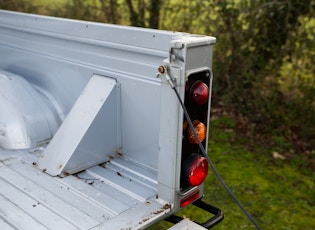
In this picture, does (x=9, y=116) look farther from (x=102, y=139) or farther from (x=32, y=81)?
(x=102, y=139)

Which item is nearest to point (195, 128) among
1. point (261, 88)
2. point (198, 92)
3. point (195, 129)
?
point (195, 129)

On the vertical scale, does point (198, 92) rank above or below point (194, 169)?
above

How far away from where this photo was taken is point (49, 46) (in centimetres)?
289

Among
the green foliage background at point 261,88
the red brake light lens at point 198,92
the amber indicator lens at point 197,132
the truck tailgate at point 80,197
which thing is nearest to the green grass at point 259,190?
the green foliage background at point 261,88

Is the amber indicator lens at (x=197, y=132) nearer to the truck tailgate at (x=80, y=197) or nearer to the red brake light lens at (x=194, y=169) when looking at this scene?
the red brake light lens at (x=194, y=169)

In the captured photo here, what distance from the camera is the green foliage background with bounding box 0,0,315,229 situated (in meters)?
4.46

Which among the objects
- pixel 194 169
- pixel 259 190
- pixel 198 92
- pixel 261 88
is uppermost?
pixel 198 92

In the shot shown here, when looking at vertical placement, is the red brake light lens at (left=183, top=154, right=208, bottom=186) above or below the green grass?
above

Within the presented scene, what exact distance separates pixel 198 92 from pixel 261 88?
12.2 feet

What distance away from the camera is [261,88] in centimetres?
545

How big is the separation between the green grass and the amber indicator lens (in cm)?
143

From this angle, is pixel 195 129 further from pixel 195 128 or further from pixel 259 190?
pixel 259 190

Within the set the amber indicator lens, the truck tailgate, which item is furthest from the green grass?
the amber indicator lens

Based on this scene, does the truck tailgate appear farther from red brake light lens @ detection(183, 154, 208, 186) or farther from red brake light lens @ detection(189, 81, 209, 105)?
red brake light lens @ detection(189, 81, 209, 105)
